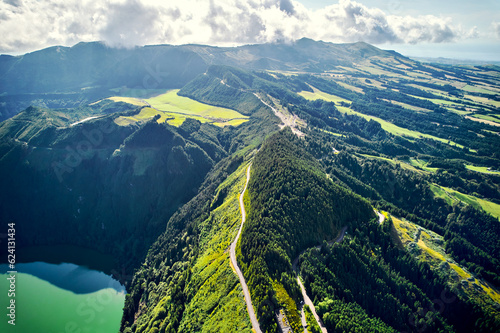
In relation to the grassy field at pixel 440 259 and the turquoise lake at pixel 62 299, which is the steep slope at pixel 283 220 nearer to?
the grassy field at pixel 440 259

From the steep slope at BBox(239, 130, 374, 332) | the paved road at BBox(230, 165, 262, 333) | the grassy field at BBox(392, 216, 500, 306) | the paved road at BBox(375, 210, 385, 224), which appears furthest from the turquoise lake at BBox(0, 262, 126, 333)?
the grassy field at BBox(392, 216, 500, 306)

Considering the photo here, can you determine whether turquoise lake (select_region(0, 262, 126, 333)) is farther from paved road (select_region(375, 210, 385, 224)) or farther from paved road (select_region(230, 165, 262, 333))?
paved road (select_region(375, 210, 385, 224))

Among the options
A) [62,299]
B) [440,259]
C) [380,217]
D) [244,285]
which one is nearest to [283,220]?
[244,285]

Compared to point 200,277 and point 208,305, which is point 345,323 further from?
point 200,277

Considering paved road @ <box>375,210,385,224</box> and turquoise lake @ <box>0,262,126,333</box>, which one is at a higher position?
paved road @ <box>375,210,385,224</box>

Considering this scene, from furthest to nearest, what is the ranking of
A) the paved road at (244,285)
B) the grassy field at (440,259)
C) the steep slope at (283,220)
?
the grassy field at (440,259) → the steep slope at (283,220) → the paved road at (244,285)

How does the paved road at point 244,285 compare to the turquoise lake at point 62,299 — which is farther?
the turquoise lake at point 62,299

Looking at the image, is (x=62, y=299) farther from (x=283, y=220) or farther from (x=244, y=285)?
(x=283, y=220)

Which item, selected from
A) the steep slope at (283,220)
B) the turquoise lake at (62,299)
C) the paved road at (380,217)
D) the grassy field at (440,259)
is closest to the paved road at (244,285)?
the steep slope at (283,220)
